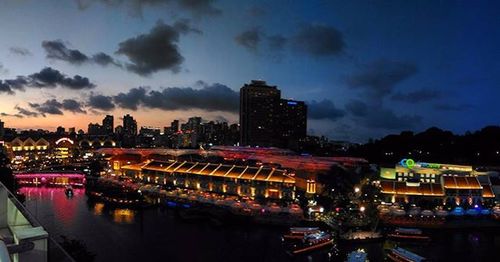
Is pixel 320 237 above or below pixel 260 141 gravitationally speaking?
below

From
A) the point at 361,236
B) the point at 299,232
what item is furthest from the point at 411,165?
the point at 299,232

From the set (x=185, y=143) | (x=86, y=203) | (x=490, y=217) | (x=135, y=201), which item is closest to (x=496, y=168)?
(x=490, y=217)

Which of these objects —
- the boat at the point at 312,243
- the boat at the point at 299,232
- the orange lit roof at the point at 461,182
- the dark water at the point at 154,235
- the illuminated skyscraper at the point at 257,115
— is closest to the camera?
the dark water at the point at 154,235

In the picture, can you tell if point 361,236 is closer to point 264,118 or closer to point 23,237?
point 23,237

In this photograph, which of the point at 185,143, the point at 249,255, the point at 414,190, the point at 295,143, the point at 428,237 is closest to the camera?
the point at 249,255

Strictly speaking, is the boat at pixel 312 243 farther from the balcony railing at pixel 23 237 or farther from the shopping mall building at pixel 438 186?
the balcony railing at pixel 23 237

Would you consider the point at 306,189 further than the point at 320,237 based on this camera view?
Yes

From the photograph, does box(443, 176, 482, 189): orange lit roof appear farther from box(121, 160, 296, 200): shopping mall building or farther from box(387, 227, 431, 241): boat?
box(121, 160, 296, 200): shopping mall building

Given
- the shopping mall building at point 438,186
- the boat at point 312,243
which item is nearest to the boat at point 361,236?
the boat at point 312,243

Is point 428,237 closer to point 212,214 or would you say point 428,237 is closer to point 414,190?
point 414,190
